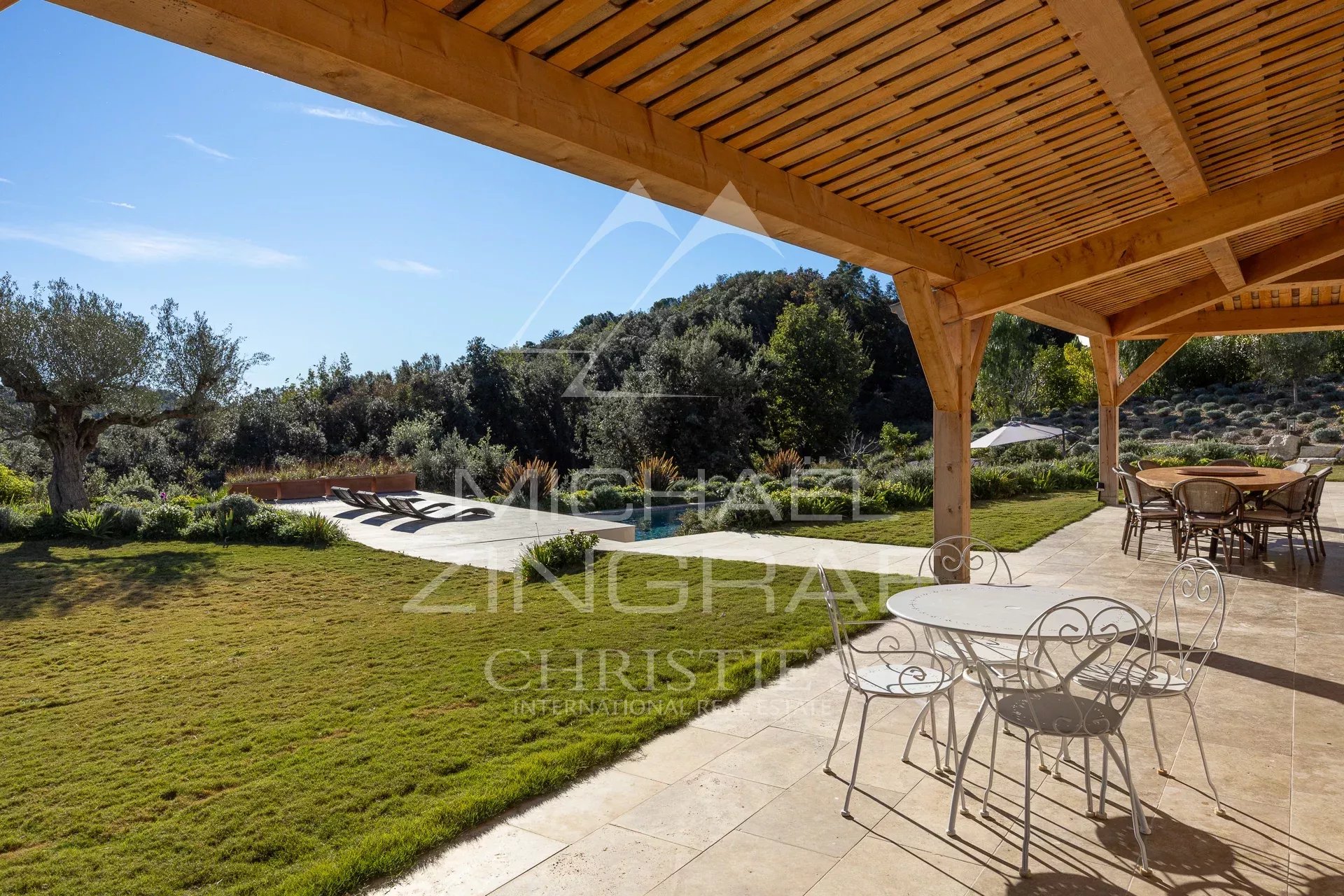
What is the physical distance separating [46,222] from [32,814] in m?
23.7

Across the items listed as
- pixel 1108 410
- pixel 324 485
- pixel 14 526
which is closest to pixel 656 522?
pixel 1108 410

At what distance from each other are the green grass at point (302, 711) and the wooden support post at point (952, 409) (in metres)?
0.85

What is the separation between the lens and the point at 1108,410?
1096cm

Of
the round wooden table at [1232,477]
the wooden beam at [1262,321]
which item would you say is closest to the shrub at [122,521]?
the round wooden table at [1232,477]

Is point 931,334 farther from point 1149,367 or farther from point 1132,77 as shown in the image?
point 1149,367

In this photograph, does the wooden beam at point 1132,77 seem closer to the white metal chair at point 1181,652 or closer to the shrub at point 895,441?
the white metal chair at point 1181,652

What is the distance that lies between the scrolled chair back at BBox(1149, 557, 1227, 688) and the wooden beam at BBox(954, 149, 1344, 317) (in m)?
1.82

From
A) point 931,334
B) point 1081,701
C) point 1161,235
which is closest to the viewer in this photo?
point 1081,701

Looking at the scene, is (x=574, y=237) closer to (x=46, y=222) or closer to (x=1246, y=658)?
(x=46, y=222)

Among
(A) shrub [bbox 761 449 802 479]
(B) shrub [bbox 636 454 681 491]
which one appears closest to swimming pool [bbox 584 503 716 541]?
(B) shrub [bbox 636 454 681 491]

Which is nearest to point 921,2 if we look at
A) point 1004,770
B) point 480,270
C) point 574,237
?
point 1004,770

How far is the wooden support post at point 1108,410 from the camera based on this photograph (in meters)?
10.3

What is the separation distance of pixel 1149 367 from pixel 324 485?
14.0m

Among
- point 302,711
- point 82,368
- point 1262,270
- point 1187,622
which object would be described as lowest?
point 302,711
